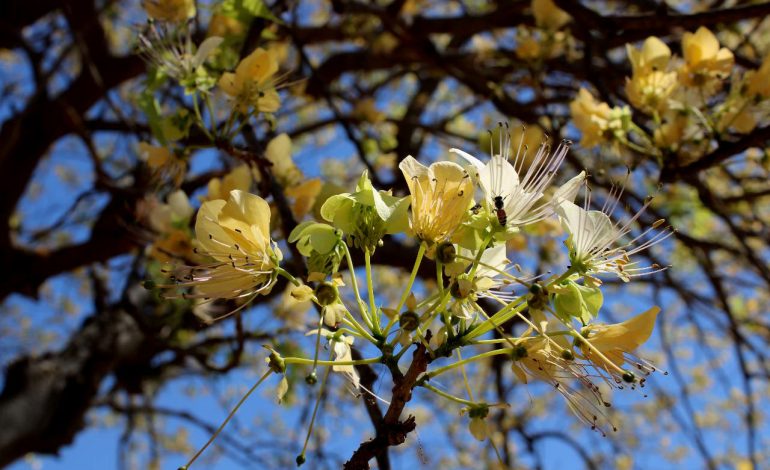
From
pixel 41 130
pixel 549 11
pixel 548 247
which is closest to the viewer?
pixel 549 11

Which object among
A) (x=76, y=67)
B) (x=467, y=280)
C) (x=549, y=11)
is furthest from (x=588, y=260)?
(x=76, y=67)

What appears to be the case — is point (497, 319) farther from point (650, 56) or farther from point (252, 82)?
point (650, 56)

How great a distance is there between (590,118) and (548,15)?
0.57 metres

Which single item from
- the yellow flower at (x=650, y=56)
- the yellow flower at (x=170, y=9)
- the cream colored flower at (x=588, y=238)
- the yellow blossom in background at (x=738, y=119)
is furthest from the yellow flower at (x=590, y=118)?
the yellow flower at (x=170, y=9)

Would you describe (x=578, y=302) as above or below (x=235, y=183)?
below

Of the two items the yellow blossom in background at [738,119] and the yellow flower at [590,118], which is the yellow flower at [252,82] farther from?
the yellow blossom in background at [738,119]

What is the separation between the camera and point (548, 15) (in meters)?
1.92

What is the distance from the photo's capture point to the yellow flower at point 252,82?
122 centimetres

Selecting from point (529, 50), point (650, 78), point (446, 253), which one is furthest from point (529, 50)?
point (446, 253)

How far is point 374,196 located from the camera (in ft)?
2.64

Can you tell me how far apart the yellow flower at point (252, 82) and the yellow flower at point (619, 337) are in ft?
2.36

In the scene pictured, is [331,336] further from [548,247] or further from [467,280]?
[548,247]

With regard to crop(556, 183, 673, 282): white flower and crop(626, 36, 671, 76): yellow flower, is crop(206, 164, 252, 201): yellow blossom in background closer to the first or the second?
crop(556, 183, 673, 282): white flower

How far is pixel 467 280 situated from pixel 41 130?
274cm
